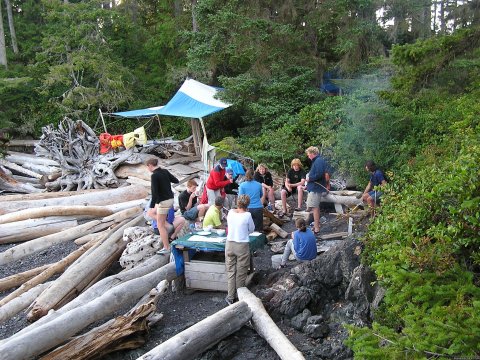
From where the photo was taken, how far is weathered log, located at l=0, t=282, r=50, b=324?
7932 mm

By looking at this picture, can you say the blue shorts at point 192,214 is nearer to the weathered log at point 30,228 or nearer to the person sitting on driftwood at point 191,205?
the person sitting on driftwood at point 191,205

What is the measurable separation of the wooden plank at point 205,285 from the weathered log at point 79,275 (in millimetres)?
1860

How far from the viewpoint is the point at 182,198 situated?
10.8 meters

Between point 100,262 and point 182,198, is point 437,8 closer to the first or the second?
point 182,198

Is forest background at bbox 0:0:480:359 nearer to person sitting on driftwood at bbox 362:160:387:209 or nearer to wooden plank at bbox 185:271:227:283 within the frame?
person sitting on driftwood at bbox 362:160:387:209

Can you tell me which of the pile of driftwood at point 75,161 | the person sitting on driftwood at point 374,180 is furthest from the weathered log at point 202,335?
the pile of driftwood at point 75,161

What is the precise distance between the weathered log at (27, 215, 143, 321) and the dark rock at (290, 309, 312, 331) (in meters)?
3.72

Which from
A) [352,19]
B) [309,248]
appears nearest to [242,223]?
[309,248]

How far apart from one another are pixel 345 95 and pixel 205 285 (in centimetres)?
989

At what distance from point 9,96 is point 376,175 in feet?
70.1

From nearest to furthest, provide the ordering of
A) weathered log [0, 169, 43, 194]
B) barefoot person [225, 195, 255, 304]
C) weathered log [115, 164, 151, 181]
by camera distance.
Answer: barefoot person [225, 195, 255, 304], weathered log [115, 164, 151, 181], weathered log [0, 169, 43, 194]

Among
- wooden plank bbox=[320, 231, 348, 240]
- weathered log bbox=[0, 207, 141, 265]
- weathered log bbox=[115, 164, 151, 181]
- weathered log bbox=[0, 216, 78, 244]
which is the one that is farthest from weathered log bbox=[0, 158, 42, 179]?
wooden plank bbox=[320, 231, 348, 240]

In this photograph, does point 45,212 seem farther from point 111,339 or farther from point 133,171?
point 111,339

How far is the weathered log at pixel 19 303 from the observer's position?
793 cm
